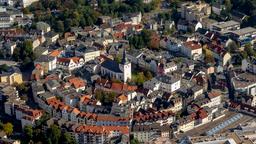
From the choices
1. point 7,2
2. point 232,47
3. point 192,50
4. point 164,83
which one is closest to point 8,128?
point 164,83

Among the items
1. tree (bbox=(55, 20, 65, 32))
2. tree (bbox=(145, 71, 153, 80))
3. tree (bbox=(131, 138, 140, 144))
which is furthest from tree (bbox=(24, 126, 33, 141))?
tree (bbox=(55, 20, 65, 32))

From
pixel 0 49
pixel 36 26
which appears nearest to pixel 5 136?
pixel 0 49

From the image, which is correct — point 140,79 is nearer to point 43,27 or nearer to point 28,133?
point 28,133

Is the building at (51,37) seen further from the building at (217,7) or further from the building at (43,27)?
the building at (217,7)

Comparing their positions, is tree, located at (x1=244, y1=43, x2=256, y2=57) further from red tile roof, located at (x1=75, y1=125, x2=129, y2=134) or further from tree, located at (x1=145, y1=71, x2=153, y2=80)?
red tile roof, located at (x1=75, y1=125, x2=129, y2=134)

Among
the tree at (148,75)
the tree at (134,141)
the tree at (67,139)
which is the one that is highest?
the tree at (148,75)

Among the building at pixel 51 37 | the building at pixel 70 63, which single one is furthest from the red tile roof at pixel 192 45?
the building at pixel 51 37
